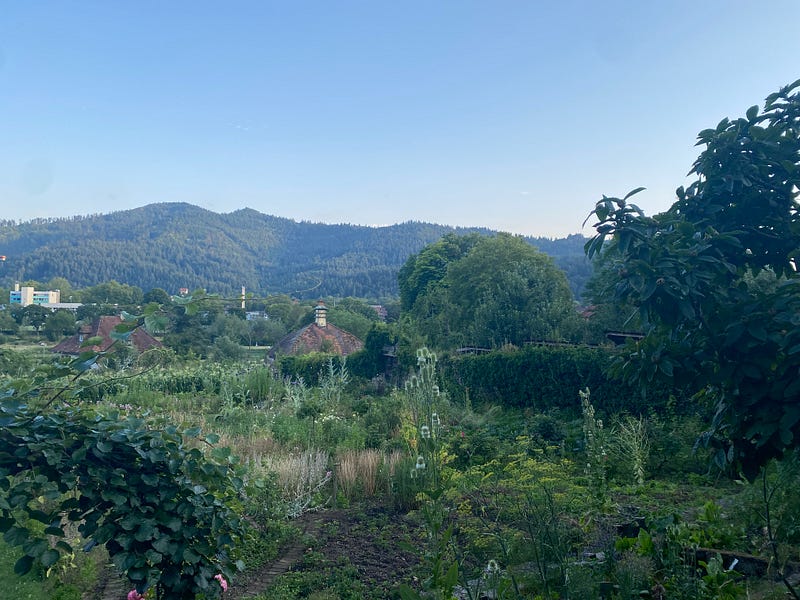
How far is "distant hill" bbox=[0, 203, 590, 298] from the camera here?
2613 inches

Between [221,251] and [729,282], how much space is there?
321ft

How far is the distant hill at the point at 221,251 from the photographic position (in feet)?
218

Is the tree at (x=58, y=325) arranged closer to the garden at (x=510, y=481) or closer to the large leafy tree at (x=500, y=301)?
the large leafy tree at (x=500, y=301)

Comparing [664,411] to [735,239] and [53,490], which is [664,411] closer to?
[735,239]

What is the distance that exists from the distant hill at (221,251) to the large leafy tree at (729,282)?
42.0 metres

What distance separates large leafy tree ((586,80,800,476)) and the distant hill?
42045mm

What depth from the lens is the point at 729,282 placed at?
256 cm

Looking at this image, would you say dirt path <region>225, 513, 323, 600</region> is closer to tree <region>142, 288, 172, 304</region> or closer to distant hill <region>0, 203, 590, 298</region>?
tree <region>142, 288, 172, 304</region>

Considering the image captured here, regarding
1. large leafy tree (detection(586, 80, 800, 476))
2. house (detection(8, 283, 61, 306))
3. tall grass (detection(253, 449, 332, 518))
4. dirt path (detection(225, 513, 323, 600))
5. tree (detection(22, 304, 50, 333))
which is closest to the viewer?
large leafy tree (detection(586, 80, 800, 476))

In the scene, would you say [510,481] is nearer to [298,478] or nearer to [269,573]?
[269,573]

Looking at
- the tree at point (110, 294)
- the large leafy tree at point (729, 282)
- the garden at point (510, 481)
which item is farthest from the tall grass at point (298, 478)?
the tree at point (110, 294)

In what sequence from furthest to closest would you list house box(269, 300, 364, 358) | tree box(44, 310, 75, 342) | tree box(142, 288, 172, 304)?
1. house box(269, 300, 364, 358)
2. tree box(44, 310, 75, 342)
3. tree box(142, 288, 172, 304)

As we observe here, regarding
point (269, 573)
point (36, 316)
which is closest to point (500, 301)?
point (269, 573)

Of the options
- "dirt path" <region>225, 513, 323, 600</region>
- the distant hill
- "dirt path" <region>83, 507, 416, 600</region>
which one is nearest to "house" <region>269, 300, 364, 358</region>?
the distant hill
